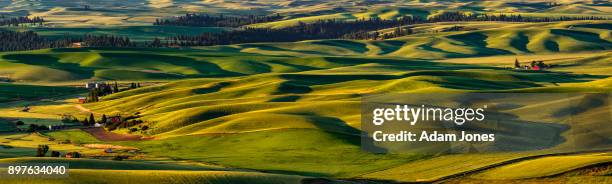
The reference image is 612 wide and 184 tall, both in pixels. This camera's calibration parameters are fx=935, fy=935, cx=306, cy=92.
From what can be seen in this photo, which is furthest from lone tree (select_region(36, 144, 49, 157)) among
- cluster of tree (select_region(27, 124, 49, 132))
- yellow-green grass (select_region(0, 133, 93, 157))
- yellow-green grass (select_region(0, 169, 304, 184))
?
yellow-green grass (select_region(0, 169, 304, 184))

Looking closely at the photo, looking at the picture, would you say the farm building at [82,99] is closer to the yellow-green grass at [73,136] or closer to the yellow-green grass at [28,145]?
the yellow-green grass at [73,136]

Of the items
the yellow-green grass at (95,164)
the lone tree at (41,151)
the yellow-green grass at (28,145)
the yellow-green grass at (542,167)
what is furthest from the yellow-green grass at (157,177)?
the yellow-green grass at (28,145)

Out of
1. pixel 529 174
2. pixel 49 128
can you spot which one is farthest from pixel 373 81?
pixel 529 174

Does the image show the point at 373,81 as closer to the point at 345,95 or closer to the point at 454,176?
the point at 345,95

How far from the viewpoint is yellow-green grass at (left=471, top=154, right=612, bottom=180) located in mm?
76750

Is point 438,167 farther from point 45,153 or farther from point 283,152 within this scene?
point 45,153

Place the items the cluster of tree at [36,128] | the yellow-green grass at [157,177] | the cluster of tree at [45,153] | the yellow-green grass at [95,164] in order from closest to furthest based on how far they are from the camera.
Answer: the yellow-green grass at [157,177] < the yellow-green grass at [95,164] < the cluster of tree at [45,153] < the cluster of tree at [36,128]

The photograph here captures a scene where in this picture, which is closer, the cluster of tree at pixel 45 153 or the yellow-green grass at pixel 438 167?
the yellow-green grass at pixel 438 167

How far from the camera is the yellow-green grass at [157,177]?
73.2 metres

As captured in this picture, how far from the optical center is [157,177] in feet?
246

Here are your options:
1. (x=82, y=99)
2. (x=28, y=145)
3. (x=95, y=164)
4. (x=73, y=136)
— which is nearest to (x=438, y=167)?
(x=95, y=164)

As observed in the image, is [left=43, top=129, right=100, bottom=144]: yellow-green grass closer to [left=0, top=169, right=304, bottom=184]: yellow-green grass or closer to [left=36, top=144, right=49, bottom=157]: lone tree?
[left=36, top=144, right=49, bottom=157]: lone tree

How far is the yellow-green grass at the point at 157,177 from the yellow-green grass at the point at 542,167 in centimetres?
1676

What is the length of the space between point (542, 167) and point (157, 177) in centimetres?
3221
